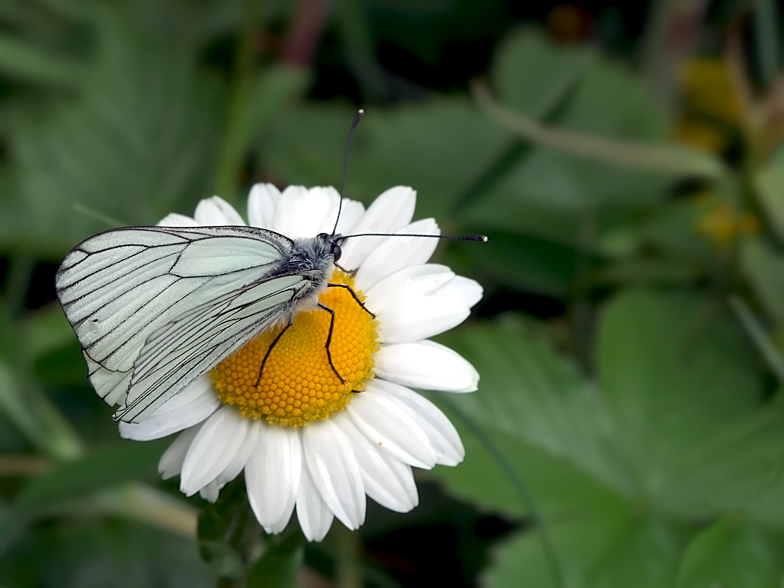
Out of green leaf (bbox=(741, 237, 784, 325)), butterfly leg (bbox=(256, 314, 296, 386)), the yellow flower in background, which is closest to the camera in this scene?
butterfly leg (bbox=(256, 314, 296, 386))

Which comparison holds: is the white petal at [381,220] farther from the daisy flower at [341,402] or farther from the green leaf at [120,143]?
the green leaf at [120,143]

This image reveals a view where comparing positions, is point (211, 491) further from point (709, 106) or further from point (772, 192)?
point (709, 106)

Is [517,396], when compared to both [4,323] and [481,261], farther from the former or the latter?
[4,323]

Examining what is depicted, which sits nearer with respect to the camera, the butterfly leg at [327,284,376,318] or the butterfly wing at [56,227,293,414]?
the butterfly wing at [56,227,293,414]

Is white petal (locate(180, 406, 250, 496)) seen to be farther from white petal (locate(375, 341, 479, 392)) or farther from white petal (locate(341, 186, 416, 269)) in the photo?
white petal (locate(341, 186, 416, 269))

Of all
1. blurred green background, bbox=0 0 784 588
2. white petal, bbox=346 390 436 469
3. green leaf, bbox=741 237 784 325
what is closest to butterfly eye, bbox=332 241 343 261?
white petal, bbox=346 390 436 469

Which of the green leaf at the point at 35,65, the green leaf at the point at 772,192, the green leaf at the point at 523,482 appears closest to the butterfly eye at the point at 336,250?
the green leaf at the point at 523,482

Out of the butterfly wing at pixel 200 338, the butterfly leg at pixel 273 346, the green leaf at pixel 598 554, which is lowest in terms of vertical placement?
the green leaf at pixel 598 554
